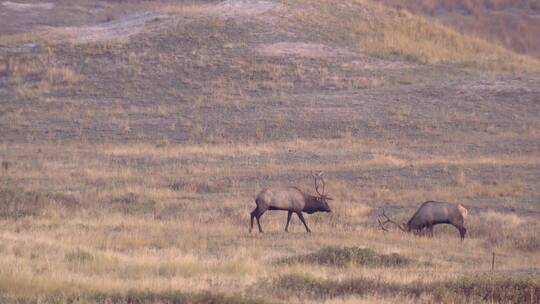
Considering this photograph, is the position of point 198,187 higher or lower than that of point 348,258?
lower

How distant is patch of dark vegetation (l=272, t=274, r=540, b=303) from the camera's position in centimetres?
1056

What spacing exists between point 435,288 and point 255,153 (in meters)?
17.6

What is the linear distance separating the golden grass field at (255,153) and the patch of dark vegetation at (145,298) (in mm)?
23

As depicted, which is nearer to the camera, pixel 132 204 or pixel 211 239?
pixel 211 239

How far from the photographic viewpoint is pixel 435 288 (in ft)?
35.0

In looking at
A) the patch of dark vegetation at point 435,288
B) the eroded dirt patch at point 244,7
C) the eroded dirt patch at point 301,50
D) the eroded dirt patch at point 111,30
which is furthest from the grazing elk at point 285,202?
the eroded dirt patch at point 244,7

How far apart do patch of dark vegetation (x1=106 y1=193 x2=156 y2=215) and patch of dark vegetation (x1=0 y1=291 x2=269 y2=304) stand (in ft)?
30.7

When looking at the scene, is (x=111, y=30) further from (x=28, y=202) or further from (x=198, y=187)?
(x=28, y=202)

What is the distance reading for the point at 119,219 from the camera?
57.7 ft

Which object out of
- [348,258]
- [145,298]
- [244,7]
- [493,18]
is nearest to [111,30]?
[244,7]

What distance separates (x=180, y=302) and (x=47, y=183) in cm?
1412

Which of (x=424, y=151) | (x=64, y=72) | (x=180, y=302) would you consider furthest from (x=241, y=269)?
(x=64, y=72)

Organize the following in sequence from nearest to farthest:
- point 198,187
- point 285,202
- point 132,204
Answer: point 285,202 < point 132,204 < point 198,187

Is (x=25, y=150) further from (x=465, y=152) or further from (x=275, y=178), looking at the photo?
(x=465, y=152)
